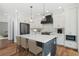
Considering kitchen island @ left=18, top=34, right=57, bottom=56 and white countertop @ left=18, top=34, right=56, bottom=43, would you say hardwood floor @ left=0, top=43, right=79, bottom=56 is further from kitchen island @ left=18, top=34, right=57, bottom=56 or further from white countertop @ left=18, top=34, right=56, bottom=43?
white countertop @ left=18, top=34, right=56, bottom=43

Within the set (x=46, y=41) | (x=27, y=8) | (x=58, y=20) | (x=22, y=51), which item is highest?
(x=27, y=8)

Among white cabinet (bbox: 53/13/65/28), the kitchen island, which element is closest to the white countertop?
the kitchen island

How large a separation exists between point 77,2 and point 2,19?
140cm

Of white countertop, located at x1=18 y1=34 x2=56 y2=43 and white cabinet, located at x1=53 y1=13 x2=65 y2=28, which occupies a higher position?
white cabinet, located at x1=53 y1=13 x2=65 y2=28

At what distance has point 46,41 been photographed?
185 centimetres

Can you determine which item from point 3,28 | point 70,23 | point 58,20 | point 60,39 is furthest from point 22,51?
point 70,23

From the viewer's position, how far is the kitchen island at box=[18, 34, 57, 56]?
72.7 inches

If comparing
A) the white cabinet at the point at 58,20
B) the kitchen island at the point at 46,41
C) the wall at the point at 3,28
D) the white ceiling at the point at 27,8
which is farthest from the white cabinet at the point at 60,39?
the wall at the point at 3,28

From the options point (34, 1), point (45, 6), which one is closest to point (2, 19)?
point (34, 1)

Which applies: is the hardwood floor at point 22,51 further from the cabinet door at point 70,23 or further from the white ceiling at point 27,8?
the white ceiling at point 27,8

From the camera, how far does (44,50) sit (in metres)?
1.85

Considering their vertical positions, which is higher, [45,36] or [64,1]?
[64,1]

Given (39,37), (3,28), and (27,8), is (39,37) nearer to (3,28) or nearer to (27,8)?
(27,8)

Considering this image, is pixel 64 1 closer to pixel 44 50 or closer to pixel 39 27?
pixel 39 27
